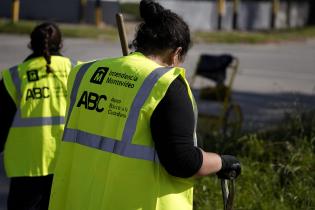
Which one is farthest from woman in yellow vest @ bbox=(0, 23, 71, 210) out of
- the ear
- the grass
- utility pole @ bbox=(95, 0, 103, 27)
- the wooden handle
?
utility pole @ bbox=(95, 0, 103, 27)

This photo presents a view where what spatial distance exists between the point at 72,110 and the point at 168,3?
27.2 metres

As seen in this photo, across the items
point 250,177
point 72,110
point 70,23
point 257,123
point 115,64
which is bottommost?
point 70,23

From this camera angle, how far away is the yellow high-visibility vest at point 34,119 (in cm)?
464

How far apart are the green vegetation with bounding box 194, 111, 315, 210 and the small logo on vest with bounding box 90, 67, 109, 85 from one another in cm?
267

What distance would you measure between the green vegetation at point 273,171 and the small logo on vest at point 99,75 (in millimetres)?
2666

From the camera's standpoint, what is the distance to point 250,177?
6.22 m

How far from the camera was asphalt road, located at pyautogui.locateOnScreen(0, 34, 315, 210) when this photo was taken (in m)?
11.2

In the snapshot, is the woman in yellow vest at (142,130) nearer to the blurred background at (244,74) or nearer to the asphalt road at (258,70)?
the blurred background at (244,74)

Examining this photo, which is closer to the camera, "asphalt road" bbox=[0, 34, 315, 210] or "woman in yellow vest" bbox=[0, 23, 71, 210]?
"woman in yellow vest" bbox=[0, 23, 71, 210]

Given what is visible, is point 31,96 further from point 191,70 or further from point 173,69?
point 191,70

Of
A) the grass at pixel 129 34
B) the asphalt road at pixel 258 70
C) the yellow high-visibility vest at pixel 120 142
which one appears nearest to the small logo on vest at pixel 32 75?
the yellow high-visibility vest at pixel 120 142

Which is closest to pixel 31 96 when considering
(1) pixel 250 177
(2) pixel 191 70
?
(1) pixel 250 177

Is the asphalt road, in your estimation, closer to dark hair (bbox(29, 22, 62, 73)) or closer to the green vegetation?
the green vegetation

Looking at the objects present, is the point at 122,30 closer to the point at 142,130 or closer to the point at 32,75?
the point at 32,75
